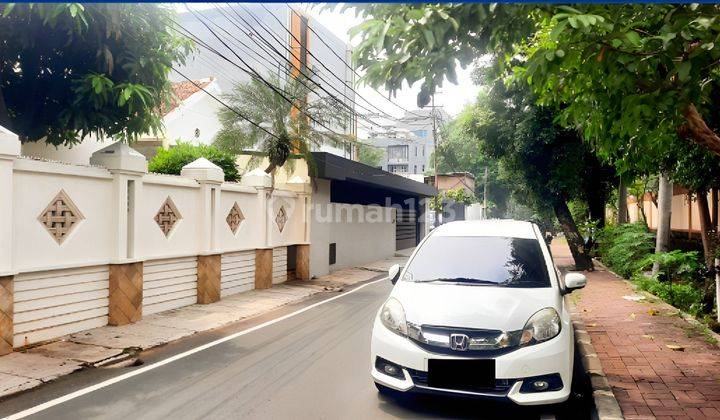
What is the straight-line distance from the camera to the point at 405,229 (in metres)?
30.2

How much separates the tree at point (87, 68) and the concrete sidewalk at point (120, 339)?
134 inches

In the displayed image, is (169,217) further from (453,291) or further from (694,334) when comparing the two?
(694,334)

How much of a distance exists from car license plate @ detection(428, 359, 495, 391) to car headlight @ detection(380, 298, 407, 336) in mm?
447

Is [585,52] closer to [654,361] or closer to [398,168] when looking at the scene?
[654,361]

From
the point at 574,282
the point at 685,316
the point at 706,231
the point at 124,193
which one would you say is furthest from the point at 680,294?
the point at 124,193

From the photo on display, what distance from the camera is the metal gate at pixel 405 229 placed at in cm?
2848

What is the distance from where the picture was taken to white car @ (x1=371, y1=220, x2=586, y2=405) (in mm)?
4320

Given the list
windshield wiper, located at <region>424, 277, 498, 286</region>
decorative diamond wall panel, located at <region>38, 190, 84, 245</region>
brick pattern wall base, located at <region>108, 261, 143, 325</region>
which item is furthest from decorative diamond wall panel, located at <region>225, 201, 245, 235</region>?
windshield wiper, located at <region>424, 277, 498, 286</region>

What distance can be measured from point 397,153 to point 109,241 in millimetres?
75625

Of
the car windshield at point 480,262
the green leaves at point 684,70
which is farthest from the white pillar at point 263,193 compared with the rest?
the green leaves at point 684,70

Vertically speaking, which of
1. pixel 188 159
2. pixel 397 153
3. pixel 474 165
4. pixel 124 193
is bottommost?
pixel 124 193

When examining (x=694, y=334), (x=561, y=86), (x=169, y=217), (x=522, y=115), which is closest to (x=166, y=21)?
(x=169, y=217)

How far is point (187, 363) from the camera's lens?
650cm

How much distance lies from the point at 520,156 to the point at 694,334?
35.0 feet
